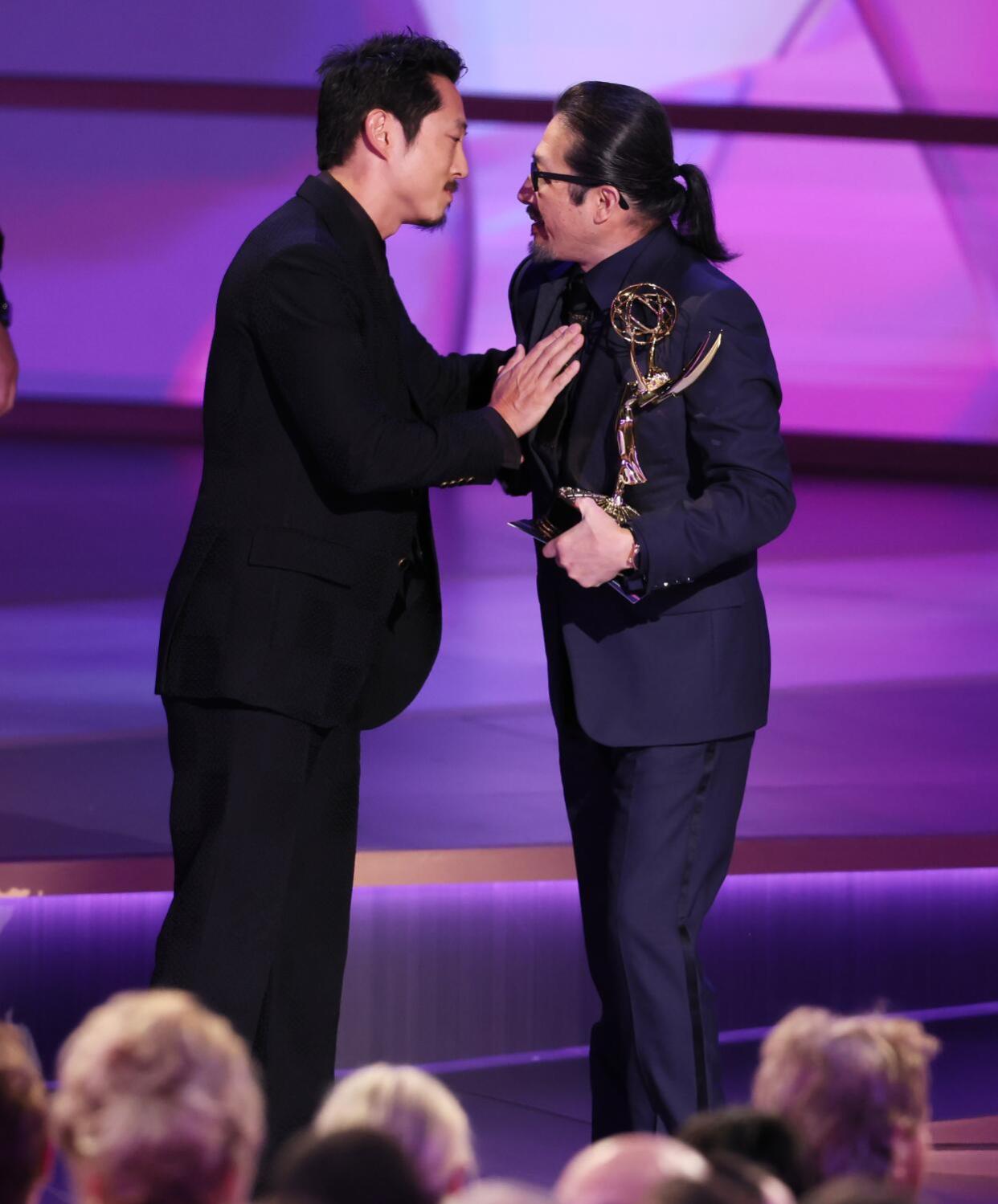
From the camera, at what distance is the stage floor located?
3434mm

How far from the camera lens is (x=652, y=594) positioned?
7.61ft

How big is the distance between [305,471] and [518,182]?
824 centimetres

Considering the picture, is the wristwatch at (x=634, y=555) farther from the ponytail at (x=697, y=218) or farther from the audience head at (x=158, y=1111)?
the audience head at (x=158, y=1111)

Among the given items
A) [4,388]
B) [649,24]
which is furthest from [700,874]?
[649,24]

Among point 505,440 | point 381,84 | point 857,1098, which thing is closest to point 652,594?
point 505,440

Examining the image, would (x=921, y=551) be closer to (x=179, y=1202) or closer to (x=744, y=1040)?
(x=744, y=1040)

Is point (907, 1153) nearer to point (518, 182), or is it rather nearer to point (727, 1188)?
point (727, 1188)

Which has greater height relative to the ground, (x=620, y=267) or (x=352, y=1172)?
(x=620, y=267)

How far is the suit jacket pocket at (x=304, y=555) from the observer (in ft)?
7.47

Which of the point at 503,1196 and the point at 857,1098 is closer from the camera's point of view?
the point at 503,1196

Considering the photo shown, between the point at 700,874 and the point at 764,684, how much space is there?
0.26 meters

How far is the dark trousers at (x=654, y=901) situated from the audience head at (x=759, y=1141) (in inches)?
39.8

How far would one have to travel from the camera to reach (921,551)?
773cm

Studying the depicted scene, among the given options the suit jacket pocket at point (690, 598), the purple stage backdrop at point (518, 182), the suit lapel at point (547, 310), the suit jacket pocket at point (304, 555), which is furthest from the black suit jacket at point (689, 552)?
the purple stage backdrop at point (518, 182)
